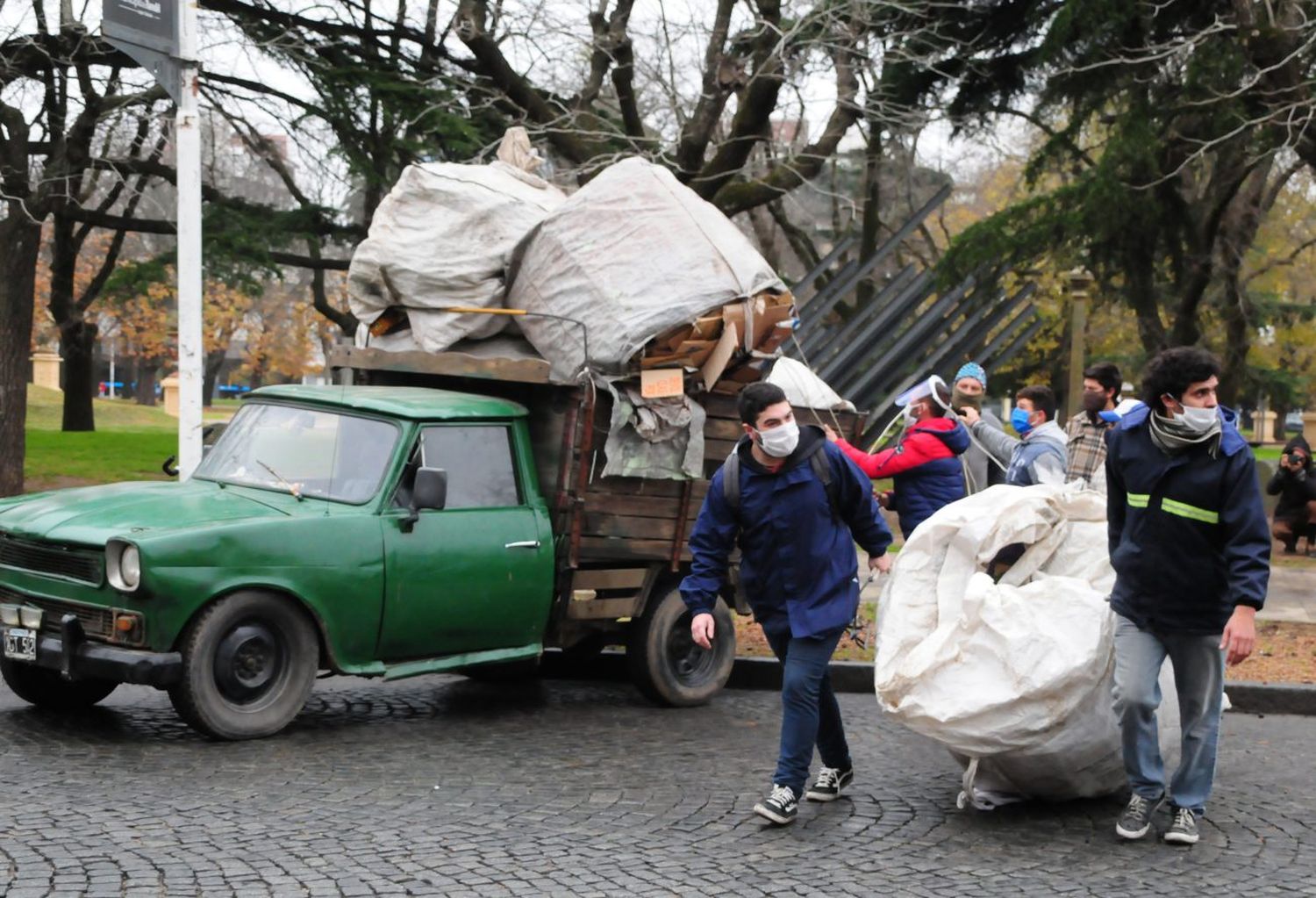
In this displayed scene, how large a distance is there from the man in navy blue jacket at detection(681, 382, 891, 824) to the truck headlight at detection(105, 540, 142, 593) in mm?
2519

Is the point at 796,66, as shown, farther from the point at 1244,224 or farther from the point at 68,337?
the point at 68,337

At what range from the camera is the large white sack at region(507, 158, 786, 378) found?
8.49 m

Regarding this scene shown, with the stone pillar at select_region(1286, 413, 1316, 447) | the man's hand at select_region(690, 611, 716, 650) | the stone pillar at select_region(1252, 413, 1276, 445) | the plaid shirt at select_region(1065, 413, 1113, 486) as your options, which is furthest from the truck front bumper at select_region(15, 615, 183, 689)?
the stone pillar at select_region(1252, 413, 1276, 445)

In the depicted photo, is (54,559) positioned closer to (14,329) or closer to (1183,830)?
(1183,830)

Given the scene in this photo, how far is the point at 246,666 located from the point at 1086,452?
557 centimetres

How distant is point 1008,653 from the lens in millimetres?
5918

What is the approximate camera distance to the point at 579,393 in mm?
8461

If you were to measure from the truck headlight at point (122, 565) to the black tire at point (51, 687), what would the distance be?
3.05 ft

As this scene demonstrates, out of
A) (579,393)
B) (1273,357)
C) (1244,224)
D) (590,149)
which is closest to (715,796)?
(579,393)

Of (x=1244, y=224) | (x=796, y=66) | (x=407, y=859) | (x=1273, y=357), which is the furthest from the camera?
(x=1273, y=357)

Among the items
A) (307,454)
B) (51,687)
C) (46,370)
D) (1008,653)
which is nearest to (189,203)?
(307,454)

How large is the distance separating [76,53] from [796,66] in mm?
8156

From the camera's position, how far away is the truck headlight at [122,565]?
7117 mm

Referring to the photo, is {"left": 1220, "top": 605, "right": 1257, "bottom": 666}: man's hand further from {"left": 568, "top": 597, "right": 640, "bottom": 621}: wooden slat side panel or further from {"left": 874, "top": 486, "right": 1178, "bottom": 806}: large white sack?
{"left": 568, "top": 597, "right": 640, "bottom": 621}: wooden slat side panel
